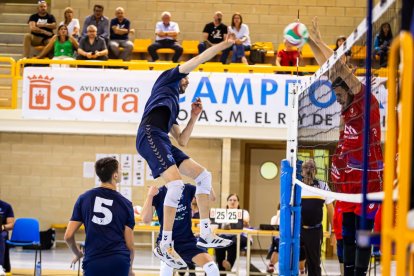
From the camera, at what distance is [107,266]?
681 centimetres

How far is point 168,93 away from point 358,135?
182 cm

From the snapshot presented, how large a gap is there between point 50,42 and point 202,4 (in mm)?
5296

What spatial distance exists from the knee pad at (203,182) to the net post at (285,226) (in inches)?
35.4

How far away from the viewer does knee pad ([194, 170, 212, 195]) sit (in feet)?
25.8

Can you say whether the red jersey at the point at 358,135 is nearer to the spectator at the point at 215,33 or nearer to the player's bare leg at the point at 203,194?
the player's bare leg at the point at 203,194

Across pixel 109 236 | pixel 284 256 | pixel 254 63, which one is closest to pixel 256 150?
pixel 254 63

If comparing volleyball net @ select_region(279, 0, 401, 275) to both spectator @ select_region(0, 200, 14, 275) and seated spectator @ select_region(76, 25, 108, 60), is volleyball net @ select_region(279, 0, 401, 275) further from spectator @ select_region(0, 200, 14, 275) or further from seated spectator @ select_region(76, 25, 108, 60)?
seated spectator @ select_region(76, 25, 108, 60)

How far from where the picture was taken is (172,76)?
7.59 metres

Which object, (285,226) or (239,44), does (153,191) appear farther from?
(239,44)

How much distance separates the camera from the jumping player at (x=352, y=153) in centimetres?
677

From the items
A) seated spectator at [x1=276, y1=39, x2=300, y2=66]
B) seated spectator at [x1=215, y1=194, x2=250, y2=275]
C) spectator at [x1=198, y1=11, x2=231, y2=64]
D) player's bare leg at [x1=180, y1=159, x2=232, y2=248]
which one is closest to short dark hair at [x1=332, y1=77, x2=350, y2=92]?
player's bare leg at [x1=180, y1=159, x2=232, y2=248]

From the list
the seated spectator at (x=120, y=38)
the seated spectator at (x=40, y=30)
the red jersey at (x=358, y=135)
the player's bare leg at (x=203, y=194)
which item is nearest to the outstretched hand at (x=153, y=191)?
the player's bare leg at (x=203, y=194)

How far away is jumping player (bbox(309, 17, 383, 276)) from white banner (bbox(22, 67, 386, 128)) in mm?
9136

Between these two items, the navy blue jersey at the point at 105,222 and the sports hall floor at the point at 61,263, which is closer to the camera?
the navy blue jersey at the point at 105,222
